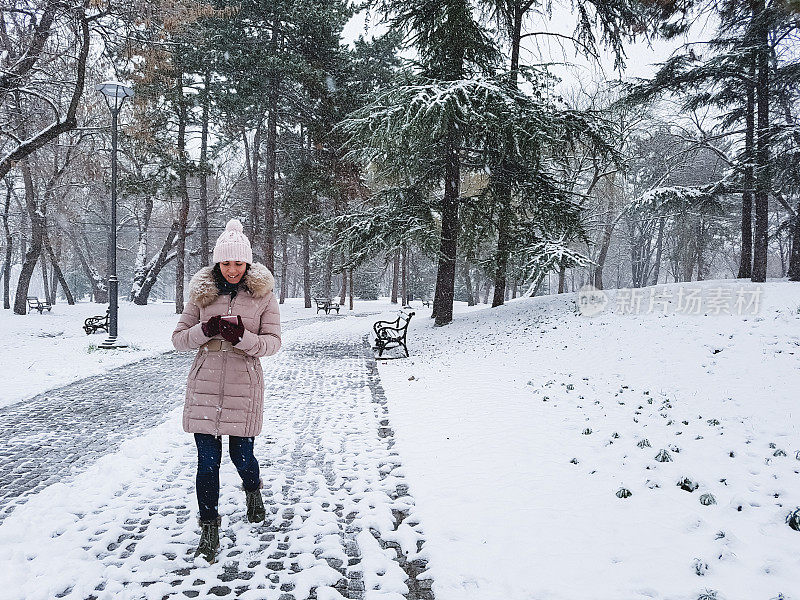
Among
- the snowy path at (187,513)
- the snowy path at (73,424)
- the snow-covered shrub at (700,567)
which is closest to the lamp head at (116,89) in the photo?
the snowy path at (73,424)

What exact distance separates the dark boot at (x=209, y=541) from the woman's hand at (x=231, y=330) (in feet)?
4.29

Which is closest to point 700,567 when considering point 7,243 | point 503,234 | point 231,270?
point 231,270

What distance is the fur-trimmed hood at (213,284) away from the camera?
123 inches

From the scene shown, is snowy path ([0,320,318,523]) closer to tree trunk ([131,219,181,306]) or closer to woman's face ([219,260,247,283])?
woman's face ([219,260,247,283])

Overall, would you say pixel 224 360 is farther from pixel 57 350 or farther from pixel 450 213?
pixel 450 213

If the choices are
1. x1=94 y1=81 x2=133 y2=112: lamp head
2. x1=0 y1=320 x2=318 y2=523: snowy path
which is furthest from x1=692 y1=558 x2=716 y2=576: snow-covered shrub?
x1=94 y1=81 x2=133 y2=112: lamp head

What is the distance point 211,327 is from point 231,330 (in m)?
0.14

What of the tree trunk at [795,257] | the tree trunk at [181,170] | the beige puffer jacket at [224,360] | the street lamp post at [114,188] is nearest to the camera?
the beige puffer jacket at [224,360]

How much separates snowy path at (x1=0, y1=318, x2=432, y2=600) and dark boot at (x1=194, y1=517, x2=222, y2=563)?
6 centimetres

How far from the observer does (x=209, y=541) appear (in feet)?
10.3

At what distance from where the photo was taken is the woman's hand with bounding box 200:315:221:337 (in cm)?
297

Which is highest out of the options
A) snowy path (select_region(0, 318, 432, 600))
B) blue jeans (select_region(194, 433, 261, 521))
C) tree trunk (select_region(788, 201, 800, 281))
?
tree trunk (select_region(788, 201, 800, 281))

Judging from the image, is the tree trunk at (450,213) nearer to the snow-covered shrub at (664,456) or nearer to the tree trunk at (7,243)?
the snow-covered shrub at (664,456)

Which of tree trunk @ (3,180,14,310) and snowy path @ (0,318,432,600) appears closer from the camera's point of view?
snowy path @ (0,318,432,600)
